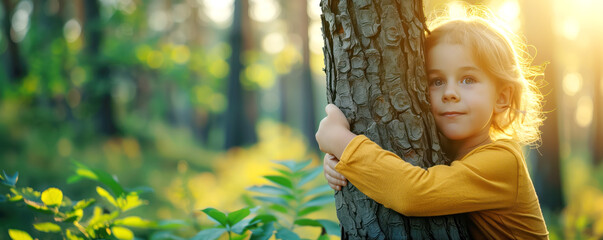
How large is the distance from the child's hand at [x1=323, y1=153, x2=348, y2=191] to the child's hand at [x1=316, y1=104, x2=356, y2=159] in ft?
0.18

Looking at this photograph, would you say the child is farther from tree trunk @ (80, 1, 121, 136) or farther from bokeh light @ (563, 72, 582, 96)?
bokeh light @ (563, 72, 582, 96)

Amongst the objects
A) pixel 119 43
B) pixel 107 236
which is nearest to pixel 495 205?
pixel 107 236

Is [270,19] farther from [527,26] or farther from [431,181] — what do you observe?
[431,181]

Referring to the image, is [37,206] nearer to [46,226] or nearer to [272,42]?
[46,226]

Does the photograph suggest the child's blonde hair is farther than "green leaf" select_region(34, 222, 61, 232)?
Yes

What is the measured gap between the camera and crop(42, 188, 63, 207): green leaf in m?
1.53

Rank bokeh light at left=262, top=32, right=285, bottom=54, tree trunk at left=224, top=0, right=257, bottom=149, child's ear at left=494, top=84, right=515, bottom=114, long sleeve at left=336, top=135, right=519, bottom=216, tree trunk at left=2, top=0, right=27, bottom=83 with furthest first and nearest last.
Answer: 1. bokeh light at left=262, top=32, right=285, bottom=54
2. tree trunk at left=2, top=0, right=27, bottom=83
3. tree trunk at left=224, top=0, right=257, bottom=149
4. child's ear at left=494, top=84, right=515, bottom=114
5. long sleeve at left=336, top=135, right=519, bottom=216

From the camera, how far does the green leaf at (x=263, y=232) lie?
1.64 meters

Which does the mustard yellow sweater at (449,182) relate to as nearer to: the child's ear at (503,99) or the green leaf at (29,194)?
the child's ear at (503,99)

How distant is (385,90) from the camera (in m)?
1.68

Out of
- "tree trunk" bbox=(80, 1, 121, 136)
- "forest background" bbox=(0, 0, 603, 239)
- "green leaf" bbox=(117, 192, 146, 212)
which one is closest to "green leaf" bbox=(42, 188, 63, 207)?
"green leaf" bbox=(117, 192, 146, 212)

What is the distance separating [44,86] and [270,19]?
13.3 metres

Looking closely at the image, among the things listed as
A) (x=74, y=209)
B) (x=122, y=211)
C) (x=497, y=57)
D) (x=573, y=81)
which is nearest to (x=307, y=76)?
(x=497, y=57)

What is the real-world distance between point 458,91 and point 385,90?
335 mm
